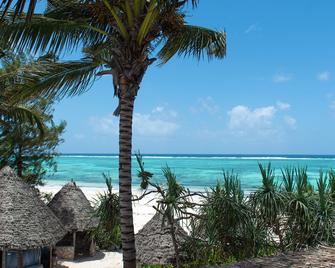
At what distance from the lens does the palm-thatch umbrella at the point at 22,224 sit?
41.0 ft

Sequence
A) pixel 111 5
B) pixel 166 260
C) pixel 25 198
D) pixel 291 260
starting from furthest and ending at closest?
pixel 25 198 < pixel 166 260 < pixel 111 5 < pixel 291 260

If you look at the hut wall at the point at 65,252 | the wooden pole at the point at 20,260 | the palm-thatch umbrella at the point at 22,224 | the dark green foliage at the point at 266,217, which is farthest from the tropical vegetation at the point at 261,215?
the hut wall at the point at 65,252

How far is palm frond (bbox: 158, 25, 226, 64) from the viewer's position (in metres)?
9.53

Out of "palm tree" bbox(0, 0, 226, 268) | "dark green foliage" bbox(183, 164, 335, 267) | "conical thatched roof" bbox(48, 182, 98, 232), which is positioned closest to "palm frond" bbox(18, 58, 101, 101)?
"palm tree" bbox(0, 0, 226, 268)

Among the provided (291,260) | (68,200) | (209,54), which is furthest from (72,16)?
(68,200)

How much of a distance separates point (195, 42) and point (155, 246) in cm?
621

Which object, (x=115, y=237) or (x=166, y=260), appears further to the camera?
(x=115, y=237)

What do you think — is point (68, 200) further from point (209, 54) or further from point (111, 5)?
point (111, 5)

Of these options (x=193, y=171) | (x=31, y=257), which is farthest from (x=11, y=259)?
(x=193, y=171)

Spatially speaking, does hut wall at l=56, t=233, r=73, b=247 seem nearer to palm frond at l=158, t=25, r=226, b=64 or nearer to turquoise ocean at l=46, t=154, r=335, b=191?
turquoise ocean at l=46, t=154, r=335, b=191

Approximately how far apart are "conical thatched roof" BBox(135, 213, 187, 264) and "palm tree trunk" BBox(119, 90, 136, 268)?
172 inches

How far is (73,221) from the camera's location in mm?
17844

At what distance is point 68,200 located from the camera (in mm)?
18328

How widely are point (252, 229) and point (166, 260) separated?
516 cm
